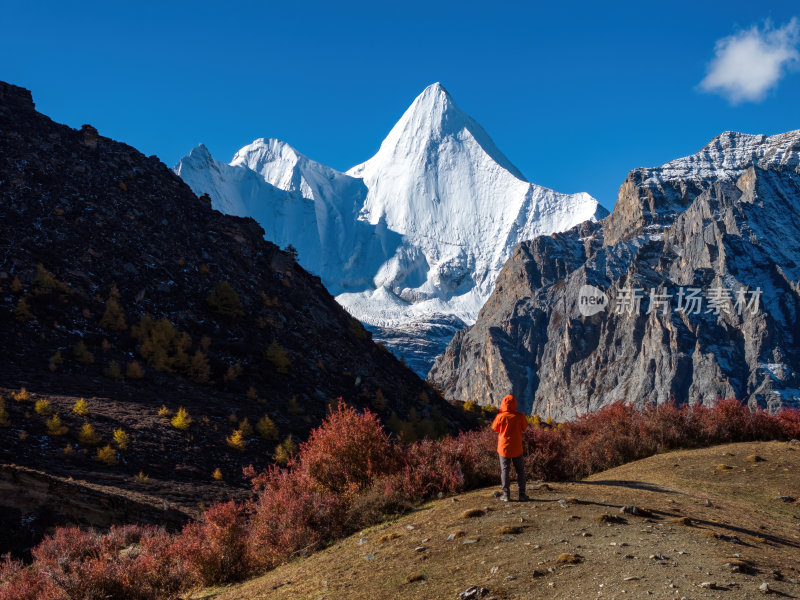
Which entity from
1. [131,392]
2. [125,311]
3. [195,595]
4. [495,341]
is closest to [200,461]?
[131,392]

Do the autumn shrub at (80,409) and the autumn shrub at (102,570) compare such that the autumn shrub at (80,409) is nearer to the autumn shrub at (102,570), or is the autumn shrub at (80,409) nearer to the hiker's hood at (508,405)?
the autumn shrub at (102,570)

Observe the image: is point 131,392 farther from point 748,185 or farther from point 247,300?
point 748,185

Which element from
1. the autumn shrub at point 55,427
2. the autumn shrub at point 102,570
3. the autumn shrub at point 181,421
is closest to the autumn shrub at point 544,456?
the autumn shrub at point 102,570

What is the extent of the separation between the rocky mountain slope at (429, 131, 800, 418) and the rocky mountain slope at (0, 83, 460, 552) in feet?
412

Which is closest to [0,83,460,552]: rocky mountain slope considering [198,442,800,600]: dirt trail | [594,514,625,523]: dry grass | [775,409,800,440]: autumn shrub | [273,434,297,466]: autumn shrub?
[273,434,297,466]: autumn shrub

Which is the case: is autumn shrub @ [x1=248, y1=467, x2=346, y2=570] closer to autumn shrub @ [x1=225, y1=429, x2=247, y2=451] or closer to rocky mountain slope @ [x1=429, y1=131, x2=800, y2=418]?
autumn shrub @ [x1=225, y1=429, x2=247, y2=451]

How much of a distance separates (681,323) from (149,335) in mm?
152341

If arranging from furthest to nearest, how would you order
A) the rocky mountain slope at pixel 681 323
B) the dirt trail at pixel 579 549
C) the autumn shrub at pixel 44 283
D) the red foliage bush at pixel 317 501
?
the rocky mountain slope at pixel 681 323
the autumn shrub at pixel 44 283
the red foliage bush at pixel 317 501
the dirt trail at pixel 579 549

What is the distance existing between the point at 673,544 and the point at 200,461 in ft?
55.8

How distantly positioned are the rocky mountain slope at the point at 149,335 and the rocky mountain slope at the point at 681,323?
125 meters

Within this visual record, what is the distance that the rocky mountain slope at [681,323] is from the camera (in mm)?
150375

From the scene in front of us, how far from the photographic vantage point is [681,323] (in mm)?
157125

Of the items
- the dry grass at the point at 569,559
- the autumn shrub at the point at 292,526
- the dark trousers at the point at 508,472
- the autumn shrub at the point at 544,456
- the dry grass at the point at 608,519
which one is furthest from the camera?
the autumn shrub at the point at 544,456

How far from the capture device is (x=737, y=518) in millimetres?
10297
